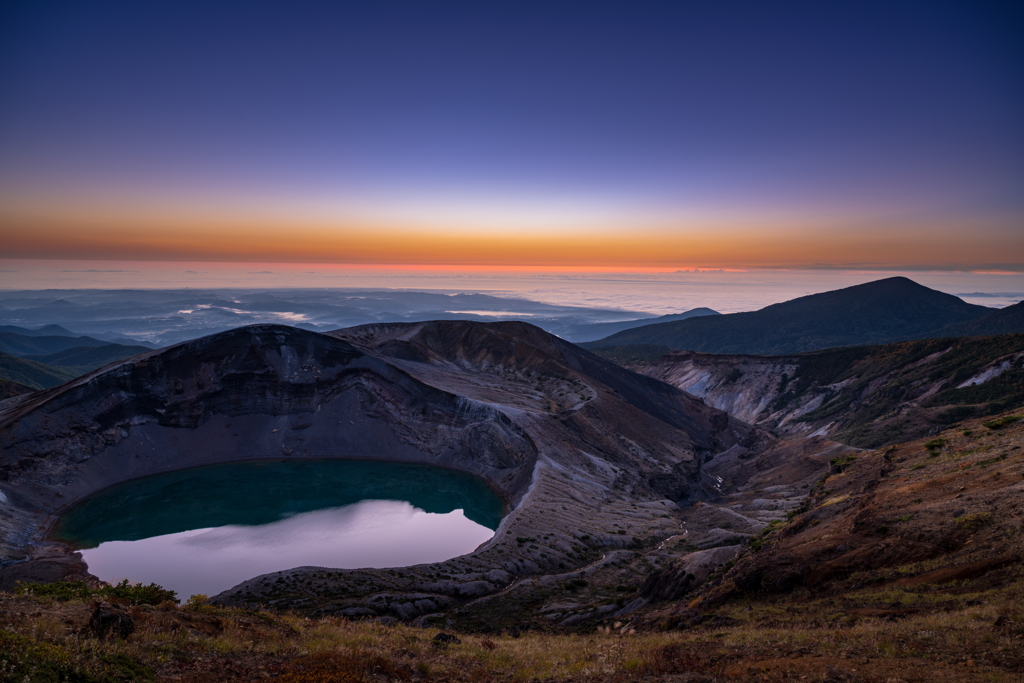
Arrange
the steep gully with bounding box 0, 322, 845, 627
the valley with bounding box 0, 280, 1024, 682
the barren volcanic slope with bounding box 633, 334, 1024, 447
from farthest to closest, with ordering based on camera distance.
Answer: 1. the barren volcanic slope with bounding box 633, 334, 1024, 447
2. the steep gully with bounding box 0, 322, 845, 627
3. the valley with bounding box 0, 280, 1024, 682

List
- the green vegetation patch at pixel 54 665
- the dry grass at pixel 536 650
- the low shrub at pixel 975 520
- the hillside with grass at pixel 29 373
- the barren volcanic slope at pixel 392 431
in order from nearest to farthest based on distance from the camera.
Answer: the green vegetation patch at pixel 54 665 → the dry grass at pixel 536 650 → the low shrub at pixel 975 520 → the barren volcanic slope at pixel 392 431 → the hillside with grass at pixel 29 373

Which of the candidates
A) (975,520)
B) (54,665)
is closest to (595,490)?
(975,520)

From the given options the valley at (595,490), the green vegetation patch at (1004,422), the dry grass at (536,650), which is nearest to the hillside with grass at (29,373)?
the valley at (595,490)

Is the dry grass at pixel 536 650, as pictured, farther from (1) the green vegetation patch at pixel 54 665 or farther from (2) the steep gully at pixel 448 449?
(2) the steep gully at pixel 448 449

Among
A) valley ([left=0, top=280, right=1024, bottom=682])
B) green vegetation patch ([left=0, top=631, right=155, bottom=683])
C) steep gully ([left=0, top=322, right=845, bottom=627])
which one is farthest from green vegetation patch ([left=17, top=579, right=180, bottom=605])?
steep gully ([left=0, top=322, right=845, bottom=627])

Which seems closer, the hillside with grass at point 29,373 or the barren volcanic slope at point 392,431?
the barren volcanic slope at point 392,431

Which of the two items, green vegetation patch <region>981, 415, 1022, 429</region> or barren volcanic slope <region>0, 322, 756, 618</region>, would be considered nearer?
green vegetation patch <region>981, 415, 1022, 429</region>

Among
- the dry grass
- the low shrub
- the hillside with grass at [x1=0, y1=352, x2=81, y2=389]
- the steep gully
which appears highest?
the low shrub

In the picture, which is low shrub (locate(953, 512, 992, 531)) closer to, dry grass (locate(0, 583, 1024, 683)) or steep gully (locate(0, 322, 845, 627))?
dry grass (locate(0, 583, 1024, 683))
